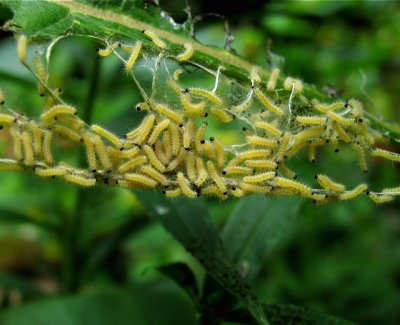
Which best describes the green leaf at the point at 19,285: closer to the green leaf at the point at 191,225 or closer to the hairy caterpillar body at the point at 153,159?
the green leaf at the point at 191,225

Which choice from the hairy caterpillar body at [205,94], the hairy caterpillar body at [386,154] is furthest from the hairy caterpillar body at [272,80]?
the hairy caterpillar body at [386,154]

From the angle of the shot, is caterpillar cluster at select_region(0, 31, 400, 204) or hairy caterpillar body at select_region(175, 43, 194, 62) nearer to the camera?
caterpillar cluster at select_region(0, 31, 400, 204)

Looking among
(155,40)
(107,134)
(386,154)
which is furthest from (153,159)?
(386,154)

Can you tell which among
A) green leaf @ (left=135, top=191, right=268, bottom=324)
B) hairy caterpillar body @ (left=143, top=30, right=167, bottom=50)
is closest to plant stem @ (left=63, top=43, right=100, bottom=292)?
green leaf @ (left=135, top=191, right=268, bottom=324)

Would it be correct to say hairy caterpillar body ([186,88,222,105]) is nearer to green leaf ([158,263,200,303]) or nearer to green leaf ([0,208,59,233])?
green leaf ([158,263,200,303])

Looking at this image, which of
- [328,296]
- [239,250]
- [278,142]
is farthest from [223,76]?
[328,296]

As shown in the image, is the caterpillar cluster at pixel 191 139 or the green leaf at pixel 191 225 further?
the green leaf at pixel 191 225
